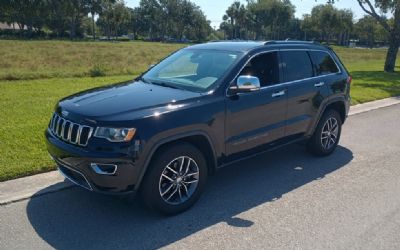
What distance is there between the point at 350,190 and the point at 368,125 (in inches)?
155

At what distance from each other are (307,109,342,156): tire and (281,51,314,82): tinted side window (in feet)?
2.61

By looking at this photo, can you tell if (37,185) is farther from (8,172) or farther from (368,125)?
(368,125)

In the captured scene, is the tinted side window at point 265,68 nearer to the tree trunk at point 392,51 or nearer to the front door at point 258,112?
the front door at point 258,112

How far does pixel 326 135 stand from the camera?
19.7ft

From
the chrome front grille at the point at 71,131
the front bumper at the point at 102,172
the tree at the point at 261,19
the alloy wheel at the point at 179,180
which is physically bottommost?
the alloy wheel at the point at 179,180

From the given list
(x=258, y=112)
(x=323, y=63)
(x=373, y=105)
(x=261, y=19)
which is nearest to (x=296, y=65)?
(x=323, y=63)

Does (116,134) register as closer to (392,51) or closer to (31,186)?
(31,186)

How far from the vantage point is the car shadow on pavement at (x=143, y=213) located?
3.54 metres

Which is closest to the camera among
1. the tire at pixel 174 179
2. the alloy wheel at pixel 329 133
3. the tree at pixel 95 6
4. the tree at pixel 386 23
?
the tire at pixel 174 179

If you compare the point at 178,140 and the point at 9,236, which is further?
the point at 178,140

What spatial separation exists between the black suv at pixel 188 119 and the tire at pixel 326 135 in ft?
0.11

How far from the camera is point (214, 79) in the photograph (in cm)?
441

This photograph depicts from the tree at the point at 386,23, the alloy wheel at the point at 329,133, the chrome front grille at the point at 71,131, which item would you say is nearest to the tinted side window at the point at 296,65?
the alloy wheel at the point at 329,133

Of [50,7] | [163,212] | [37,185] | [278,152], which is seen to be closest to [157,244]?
[163,212]
